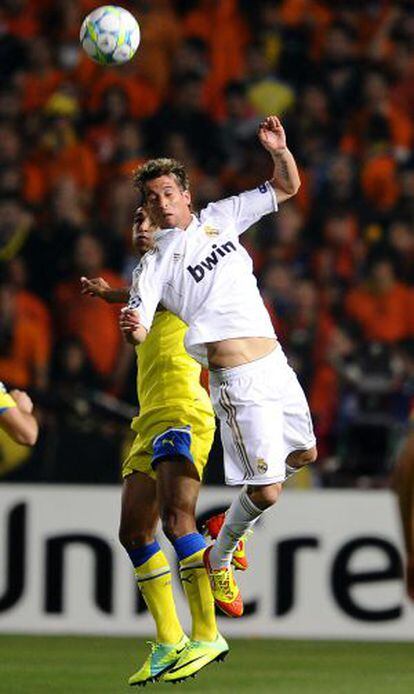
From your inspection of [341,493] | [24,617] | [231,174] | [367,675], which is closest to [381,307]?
[231,174]

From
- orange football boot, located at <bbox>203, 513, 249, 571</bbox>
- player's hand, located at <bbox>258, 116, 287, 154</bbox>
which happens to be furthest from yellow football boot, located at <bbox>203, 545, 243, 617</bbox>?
player's hand, located at <bbox>258, 116, 287, 154</bbox>

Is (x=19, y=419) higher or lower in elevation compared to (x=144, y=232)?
lower

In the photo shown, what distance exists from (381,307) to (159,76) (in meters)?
3.17

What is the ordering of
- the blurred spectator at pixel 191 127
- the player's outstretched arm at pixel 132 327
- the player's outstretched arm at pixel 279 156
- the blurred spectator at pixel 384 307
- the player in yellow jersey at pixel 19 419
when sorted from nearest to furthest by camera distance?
the player in yellow jersey at pixel 19 419 → the player's outstretched arm at pixel 132 327 → the player's outstretched arm at pixel 279 156 → the blurred spectator at pixel 384 307 → the blurred spectator at pixel 191 127

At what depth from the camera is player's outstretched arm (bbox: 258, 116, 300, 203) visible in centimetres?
790

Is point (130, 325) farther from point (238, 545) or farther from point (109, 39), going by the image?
point (109, 39)

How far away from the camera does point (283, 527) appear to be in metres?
9.95

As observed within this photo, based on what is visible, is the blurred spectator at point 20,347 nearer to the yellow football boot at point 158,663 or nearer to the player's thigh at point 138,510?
the player's thigh at point 138,510

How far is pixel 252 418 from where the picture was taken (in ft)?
24.8

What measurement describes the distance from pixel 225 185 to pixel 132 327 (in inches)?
261

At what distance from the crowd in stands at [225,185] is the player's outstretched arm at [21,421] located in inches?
180

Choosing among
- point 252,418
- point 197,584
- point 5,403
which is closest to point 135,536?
point 197,584

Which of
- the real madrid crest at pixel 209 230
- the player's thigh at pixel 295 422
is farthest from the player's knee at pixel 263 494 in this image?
the real madrid crest at pixel 209 230

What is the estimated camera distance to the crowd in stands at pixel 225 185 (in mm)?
12031
